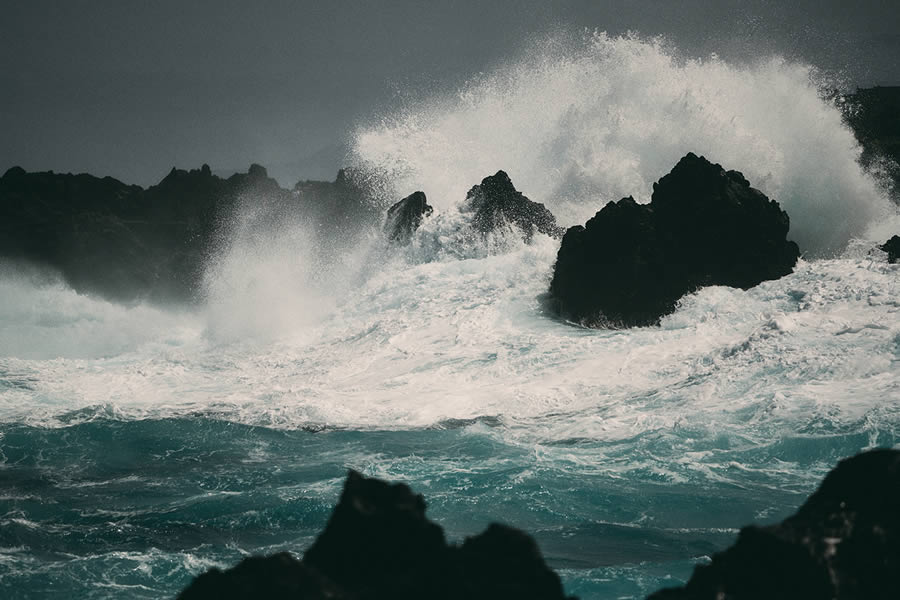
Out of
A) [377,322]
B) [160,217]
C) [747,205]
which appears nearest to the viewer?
[747,205]

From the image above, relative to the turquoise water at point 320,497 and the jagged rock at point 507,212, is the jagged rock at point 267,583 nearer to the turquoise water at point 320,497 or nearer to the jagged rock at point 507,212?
the turquoise water at point 320,497

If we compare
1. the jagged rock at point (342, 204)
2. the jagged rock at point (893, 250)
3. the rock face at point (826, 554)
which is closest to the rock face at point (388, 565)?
the rock face at point (826, 554)

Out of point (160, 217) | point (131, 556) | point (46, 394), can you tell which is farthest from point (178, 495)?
point (160, 217)

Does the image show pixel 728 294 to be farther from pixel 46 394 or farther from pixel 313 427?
pixel 46 394

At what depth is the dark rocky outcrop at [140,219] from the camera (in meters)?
51.1

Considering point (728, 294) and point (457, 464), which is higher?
point (728, 294)

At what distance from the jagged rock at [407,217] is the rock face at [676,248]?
1252 centimetres

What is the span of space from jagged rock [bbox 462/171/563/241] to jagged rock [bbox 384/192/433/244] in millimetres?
2885

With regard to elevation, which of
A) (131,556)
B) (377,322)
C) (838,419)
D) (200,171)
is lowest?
(131,556)

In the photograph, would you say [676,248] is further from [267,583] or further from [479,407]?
[267,583]

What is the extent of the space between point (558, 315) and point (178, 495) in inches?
620

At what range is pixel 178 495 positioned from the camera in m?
15.6

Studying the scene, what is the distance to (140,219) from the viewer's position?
5800 centimetres

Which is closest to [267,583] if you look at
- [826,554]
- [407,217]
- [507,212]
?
[826,554]
